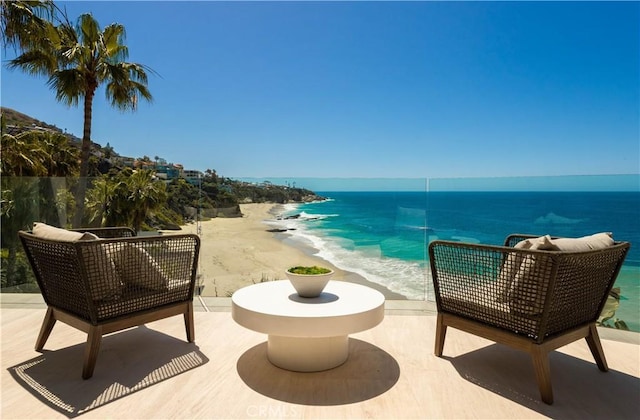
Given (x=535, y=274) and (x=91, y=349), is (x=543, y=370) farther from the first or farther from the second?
(x=91, y=349)

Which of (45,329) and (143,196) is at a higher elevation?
(143,196)

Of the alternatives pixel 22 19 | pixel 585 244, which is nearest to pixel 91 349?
pixel 585 244

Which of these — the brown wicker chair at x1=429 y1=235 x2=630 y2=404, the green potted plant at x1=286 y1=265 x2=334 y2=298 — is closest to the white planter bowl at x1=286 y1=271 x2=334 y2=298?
the green potted plant at x1=286 y1=265 x2=334 y2=298

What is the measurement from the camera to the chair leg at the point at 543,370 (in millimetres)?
1838

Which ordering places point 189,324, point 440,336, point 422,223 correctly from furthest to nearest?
point 422,223, point 189,324, point 440,336

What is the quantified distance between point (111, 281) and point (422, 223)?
2.85 meters

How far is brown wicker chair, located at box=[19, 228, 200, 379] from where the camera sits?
2.05 meters

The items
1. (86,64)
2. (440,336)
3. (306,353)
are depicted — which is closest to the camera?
(306,353)

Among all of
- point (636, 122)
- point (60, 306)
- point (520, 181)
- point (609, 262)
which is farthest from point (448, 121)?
point (60, 306)

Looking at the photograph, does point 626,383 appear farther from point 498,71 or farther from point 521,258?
point 498,71

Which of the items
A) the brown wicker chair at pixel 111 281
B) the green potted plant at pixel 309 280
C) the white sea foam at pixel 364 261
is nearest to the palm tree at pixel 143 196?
the white sea foam at pixel 364 261

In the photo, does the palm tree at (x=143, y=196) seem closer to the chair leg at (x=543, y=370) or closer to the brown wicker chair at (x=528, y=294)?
the brown wicker chair at (x=528, y=294)

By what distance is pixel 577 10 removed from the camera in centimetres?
595

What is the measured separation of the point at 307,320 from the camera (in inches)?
75.3
